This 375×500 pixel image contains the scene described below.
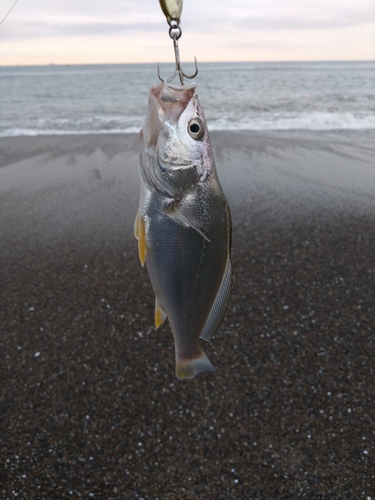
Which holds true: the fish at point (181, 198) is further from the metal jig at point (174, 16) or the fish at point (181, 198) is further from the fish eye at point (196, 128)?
the metal jig at point (174, 16)

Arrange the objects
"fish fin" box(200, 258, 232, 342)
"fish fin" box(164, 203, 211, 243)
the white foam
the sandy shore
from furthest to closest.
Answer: the white foam < the sandy shore < "fish fin" box(200, 258, 232, 342) < "fish fin" box(164, 203, 211, 243)

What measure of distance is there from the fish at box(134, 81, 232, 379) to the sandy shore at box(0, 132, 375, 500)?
1915 millimetres

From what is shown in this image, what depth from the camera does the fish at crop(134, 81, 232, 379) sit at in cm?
149

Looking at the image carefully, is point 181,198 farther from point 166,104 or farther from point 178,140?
point 166,104

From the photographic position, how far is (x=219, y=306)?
5.45 feet

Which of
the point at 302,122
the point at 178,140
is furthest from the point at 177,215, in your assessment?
the point at 302,122

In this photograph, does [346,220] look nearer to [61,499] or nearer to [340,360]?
[340,360]

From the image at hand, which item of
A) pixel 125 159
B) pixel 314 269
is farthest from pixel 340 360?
pixel 125 159

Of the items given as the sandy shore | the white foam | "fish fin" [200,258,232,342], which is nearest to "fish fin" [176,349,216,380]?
"fish fin" [200,258,232,342]

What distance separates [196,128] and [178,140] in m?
0.08

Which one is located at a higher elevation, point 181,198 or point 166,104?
point 166,104

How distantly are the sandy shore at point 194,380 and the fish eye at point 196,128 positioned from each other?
2352mm

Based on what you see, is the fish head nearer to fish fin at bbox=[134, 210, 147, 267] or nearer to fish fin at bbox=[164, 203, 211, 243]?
fish fin at bbox=[164, 203, 211, 243]

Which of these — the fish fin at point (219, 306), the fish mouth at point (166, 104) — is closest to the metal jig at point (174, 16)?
the fish mouth at point (166, 104)
